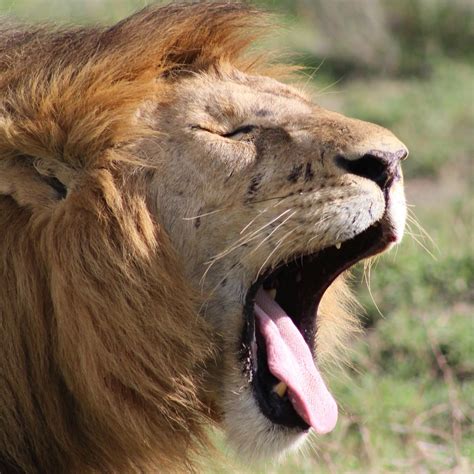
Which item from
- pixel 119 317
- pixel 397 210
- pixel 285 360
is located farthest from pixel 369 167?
pixel 119 317

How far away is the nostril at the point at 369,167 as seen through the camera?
290 cm

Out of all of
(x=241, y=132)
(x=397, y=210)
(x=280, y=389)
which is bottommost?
(x=280, y=389)

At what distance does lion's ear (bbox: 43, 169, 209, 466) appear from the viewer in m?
2.83

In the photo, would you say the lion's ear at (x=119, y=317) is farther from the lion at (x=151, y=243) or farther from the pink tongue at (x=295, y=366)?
the pink tongue at (x=295, y=366)

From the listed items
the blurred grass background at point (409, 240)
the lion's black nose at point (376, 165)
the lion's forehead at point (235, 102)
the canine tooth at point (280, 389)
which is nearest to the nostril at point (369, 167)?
the lion's black nose at point (376, 165)

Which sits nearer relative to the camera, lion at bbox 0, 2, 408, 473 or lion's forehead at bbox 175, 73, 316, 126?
lion at bbox 0, 2, 408, 473

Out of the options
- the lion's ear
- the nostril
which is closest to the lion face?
the nostril

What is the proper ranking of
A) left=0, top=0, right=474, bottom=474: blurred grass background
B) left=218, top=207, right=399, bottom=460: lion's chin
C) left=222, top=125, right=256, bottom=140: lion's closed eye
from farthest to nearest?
left=0, top=0, right=474, bottom=474: blurred grass background → left=222, top=125, right=256, bottom=140: lion's closed eye → left=218, top=207, right=399, bottom=460: lion's chin

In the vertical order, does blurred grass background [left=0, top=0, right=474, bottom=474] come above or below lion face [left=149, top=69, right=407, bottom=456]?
below

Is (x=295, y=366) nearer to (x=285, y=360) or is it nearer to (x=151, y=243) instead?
(x=285, y=360)

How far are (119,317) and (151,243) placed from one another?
218mm

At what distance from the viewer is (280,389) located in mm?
3033

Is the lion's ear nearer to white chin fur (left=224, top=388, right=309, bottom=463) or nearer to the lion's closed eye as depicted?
white chin fur (left=224, top=388, right=309, bottom=463)

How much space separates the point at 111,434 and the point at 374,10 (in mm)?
8121
